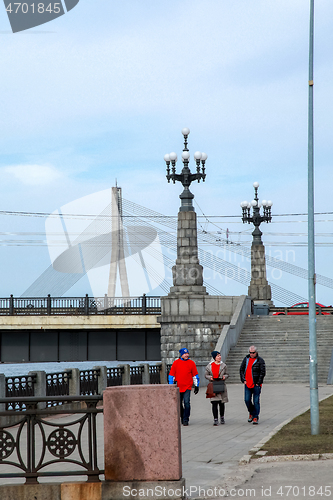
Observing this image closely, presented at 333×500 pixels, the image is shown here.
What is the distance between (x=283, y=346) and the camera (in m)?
26.8

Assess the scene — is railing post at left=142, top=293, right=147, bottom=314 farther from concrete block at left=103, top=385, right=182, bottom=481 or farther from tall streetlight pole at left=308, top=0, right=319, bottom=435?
concrete block at left=103, top=385, right=182, bottom=481

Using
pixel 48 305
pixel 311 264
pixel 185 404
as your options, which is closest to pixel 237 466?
pixel 311 264

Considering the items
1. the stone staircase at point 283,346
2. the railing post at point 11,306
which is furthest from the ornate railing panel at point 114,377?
the railing post at point 11,306

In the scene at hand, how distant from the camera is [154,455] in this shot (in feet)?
21.1

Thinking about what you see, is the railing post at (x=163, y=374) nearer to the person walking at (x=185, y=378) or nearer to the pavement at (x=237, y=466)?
the pavement at (x=237, y=466)

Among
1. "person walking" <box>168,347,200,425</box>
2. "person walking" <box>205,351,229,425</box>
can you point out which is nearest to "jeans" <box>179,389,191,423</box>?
"person walking" <box>168,347,200,425</box>

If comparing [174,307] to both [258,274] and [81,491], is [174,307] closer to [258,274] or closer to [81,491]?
[258,274]

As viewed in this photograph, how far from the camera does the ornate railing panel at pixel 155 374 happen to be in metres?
22.2

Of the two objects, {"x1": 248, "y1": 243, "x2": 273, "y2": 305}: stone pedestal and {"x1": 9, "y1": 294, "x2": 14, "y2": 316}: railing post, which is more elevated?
{"x1": 248, "y1": 243, "x2": 273, "y2": 305}: stone pedestal

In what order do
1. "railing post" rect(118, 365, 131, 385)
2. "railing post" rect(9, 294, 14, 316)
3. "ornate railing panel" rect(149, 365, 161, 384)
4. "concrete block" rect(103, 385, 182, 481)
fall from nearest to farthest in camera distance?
1. "concrete block" rect(103, 385, 182, 481)
2. "railing post" rect(118, 365, 131, 385)
3. "ornate railing panel" rect(149, 365, 161, 384)
4. "railing post" rect(9, 294, 14, 316)

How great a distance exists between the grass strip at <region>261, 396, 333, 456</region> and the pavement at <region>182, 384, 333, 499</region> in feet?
1.36

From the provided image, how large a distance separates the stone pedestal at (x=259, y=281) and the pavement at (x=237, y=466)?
27.1 meters

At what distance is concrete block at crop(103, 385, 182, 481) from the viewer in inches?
253

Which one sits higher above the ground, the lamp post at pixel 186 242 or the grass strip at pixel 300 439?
the lamp post at pixel 186 242
